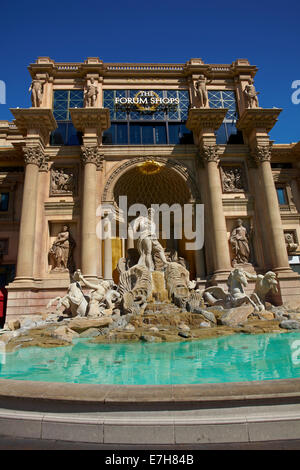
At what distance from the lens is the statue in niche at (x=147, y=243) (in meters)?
17.3

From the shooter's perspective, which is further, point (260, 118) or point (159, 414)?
point (260, 118)

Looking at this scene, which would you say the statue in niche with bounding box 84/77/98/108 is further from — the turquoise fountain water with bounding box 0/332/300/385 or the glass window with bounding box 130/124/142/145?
the turquoise fountain water with bounding box 0/332/300/385

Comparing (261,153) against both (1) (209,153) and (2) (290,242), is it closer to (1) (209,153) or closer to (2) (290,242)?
(1) (209,153)

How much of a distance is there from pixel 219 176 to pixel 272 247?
264 inches

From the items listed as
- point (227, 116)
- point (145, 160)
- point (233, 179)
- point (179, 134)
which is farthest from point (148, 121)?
point (233, 179)

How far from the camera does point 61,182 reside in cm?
2145

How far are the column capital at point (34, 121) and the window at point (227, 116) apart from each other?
13.8m

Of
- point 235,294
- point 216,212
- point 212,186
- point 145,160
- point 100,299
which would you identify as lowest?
point 235,294

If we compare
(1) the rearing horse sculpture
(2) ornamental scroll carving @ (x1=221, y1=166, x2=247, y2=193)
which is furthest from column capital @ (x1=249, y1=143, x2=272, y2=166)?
(1) the rearing horse sculpture

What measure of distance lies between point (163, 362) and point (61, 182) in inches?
707

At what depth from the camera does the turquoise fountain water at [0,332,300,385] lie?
5328 mm


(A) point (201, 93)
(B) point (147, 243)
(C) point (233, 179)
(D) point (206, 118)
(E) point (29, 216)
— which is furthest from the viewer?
(A) point (201, 93)

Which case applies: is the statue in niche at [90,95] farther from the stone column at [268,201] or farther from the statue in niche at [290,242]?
the statue in niche at [290,242]

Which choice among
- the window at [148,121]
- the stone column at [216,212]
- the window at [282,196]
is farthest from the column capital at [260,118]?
the window at [282,196]
